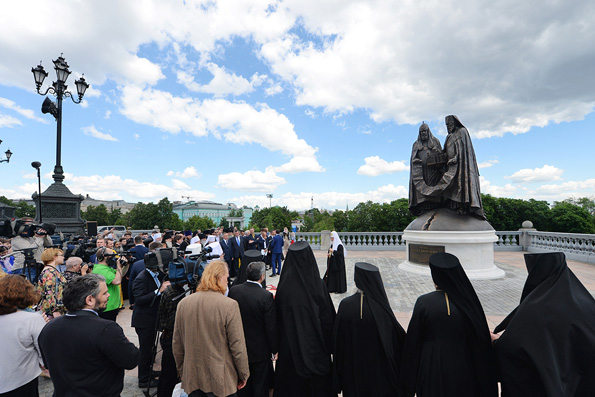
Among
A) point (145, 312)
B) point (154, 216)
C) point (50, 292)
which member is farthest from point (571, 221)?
point (154, 216)

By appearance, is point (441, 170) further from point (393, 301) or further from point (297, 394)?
point (297, 394)

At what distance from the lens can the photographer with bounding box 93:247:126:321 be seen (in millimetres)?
4965

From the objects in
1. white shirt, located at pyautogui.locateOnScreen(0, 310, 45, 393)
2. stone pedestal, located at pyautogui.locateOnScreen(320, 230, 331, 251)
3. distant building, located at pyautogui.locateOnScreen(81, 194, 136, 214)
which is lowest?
stone pedestal, located at pyautogui.locateOnScreen(320, 230, 331, 251)

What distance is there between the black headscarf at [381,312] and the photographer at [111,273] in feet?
14.2

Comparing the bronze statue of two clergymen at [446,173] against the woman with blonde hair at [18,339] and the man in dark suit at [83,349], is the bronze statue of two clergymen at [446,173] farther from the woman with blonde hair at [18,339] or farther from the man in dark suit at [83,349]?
the woman with blonde hair at [18,339]

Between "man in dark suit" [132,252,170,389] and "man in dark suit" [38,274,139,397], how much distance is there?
67.0 inches

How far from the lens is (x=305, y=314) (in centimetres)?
317

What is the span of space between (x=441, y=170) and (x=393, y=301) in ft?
22.3

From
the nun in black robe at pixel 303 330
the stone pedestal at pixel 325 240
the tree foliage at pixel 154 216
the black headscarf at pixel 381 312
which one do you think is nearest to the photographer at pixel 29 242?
the nun in black robe at pixel 303 330

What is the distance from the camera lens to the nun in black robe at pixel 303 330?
3.14m

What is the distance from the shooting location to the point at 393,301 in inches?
324

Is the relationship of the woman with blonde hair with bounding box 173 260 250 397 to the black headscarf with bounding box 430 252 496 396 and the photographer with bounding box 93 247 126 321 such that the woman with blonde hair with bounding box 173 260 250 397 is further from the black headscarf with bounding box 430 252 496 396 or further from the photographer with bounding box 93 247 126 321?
the photographer with bounding box 93 247 126 321

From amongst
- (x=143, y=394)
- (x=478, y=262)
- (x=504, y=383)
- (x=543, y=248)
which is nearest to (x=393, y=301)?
(x=478, y=262)

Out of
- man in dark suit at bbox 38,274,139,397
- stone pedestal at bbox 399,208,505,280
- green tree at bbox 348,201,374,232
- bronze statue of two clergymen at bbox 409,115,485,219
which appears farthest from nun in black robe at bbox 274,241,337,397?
green tree at bbox 348,201,374,232
